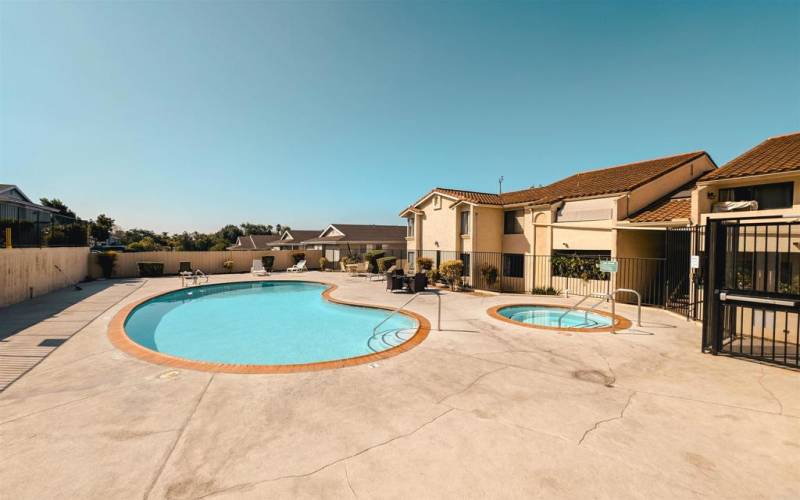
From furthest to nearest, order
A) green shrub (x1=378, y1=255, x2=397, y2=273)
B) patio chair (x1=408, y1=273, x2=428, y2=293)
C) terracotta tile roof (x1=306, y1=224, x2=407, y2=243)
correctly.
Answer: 1. terracotta tile roof (x1=306, y1=224, x2=407, y2=243)
2. green shrub (x1=378, y1=255, x2=397, y2=273)
3. patio chair (x1=408, y1=273, x2=428, y2=293)

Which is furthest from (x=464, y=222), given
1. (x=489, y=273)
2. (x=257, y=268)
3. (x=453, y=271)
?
(x=257, y=268)

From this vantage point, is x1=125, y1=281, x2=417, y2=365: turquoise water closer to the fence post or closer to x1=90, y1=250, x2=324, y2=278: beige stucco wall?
the fence post

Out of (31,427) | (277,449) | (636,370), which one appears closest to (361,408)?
(277,449)

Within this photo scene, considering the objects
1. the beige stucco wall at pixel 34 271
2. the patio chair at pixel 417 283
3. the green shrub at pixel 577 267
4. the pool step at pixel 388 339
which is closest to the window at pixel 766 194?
the green shrub at pixel 577 267

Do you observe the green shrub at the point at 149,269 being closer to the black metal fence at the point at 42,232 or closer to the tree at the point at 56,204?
the black metal fence at the point at 42,232

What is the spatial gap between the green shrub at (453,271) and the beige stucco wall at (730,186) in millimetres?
9930

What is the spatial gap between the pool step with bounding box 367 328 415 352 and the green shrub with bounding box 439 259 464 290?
27.4 feet

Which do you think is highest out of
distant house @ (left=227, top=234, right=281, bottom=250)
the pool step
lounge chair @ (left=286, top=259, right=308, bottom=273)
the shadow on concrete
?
distant house @ (left=227, top=234, right=281, bottom=250)

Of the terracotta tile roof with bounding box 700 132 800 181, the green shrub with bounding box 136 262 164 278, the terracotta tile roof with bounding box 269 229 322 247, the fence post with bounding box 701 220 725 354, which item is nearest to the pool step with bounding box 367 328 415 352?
the fence post with bounding box 701 220 725 354

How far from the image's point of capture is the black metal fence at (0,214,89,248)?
13.9 m

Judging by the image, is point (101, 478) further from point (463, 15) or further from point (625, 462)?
point (463, 15)

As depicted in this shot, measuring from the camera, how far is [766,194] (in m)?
11.2

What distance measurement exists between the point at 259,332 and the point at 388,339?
4892 millimetres

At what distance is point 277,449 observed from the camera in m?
3.87
